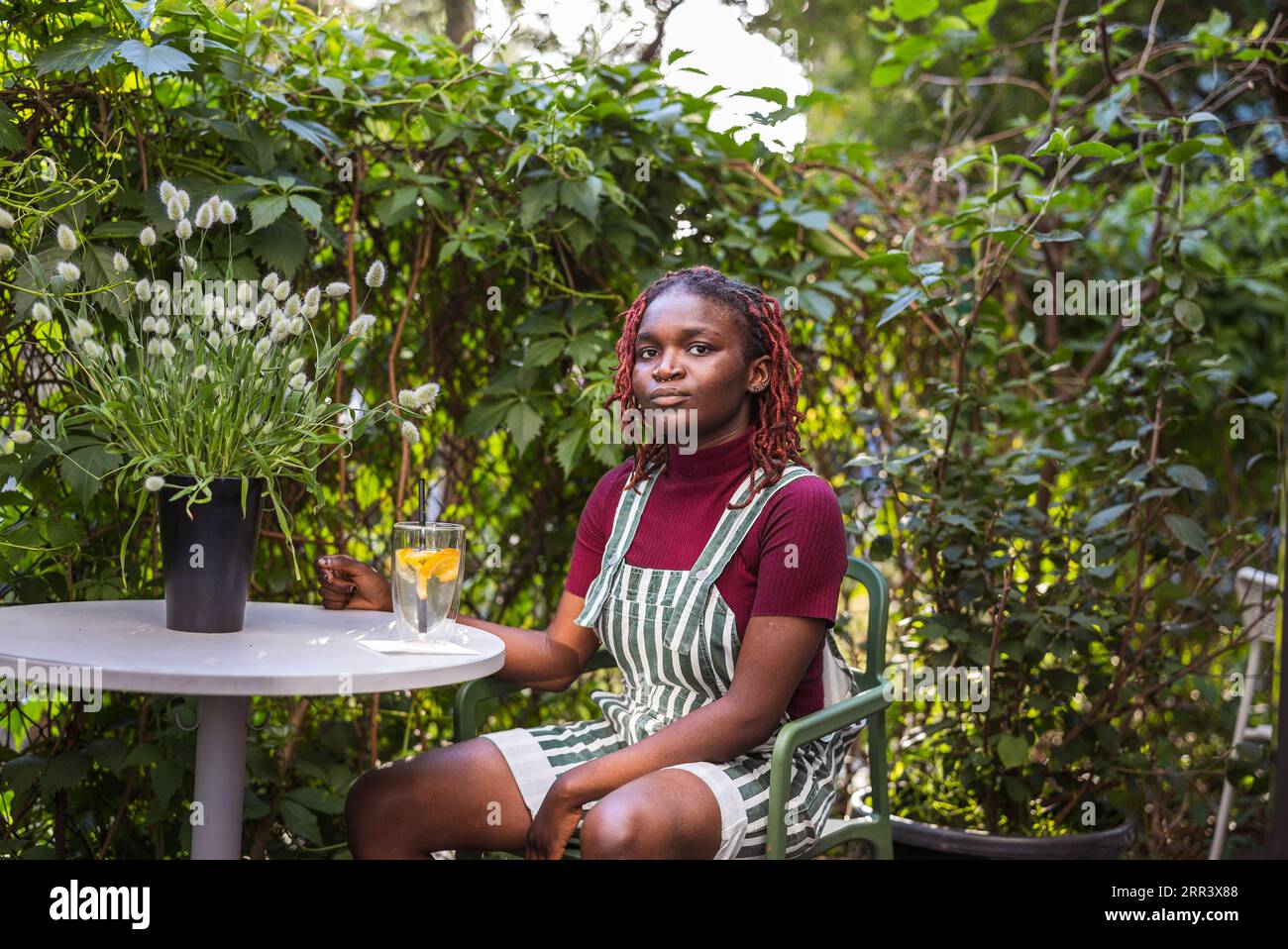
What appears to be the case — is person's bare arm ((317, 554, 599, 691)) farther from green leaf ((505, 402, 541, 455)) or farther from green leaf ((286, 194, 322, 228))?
green leaf ((286, 194, 322, 228))

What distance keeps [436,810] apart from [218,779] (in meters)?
0.35

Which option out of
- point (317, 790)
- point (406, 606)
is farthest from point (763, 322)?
point (317, 790)

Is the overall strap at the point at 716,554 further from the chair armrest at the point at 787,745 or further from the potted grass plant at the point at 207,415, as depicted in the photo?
the potted grass plant at the point at 207,415

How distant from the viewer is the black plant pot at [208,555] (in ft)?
5.66

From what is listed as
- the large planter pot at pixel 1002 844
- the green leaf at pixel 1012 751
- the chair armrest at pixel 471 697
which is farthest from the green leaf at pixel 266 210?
the green leaf at pixel 1012 751

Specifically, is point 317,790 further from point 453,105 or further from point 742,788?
point 453,105

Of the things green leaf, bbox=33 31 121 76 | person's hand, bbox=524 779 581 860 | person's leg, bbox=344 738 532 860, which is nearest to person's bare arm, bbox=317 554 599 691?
person's leg, bbox=344 738 532 860

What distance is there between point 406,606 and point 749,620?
21.0 inches

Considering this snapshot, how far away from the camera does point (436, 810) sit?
1883mm

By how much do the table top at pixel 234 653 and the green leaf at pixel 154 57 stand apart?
2.97 feet

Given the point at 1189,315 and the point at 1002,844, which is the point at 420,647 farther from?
the point at 1189,315

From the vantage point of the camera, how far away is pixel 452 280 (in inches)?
112

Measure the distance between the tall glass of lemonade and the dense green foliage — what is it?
0.61 meters

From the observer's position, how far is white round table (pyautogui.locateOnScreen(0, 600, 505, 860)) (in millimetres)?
1455
